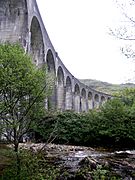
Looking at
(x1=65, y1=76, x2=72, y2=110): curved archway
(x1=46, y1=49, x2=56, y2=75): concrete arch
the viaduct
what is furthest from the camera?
(x1=65, y1=76, x2=72, y2=110): curved archway

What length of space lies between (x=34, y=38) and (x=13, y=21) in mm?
8778

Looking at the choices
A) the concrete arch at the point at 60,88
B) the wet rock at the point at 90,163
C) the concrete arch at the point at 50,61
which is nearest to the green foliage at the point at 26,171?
the wet rock at the point at 90,163

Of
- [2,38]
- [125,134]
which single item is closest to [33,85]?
[125,134]

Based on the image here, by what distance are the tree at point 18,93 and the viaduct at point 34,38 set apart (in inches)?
173

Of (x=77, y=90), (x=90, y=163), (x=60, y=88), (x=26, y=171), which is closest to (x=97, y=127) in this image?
(x=90, y=163)

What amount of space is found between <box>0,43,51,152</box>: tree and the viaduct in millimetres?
4382

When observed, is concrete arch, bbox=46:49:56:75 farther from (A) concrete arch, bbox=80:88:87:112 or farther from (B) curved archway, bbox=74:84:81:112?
(A) concrete arch, bbox=80:88:87:112

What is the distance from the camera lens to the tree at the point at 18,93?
32.8 ft

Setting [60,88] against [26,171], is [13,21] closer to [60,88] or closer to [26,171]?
[26,171]

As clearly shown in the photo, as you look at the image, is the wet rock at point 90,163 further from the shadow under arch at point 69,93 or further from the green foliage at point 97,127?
the shadow under arch at point 69,93

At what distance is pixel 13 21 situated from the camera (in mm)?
28750

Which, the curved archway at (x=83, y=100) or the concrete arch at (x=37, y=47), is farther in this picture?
the curved archway at (x=83, y=100)

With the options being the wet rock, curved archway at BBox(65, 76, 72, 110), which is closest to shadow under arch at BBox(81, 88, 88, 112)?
curved archway at BBox(65, 76, 72, 110)

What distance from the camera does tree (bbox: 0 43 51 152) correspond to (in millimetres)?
9992
